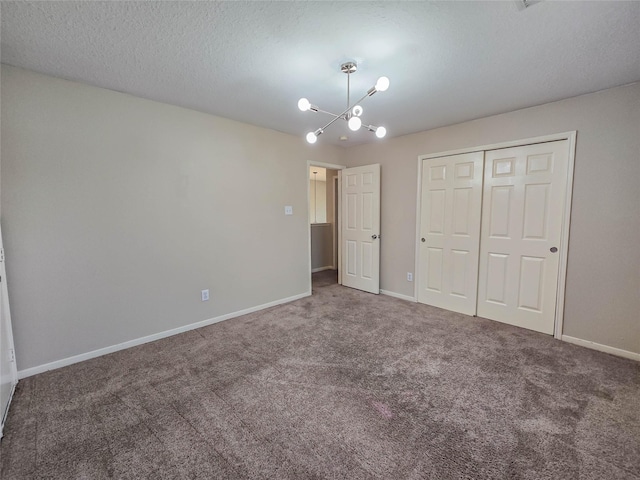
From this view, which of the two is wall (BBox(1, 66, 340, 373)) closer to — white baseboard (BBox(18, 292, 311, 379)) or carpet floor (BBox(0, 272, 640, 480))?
white baseboard (BBox(18, 292, 311, 379))

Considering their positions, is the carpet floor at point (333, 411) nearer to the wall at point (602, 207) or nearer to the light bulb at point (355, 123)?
the wall at point (602, 207)

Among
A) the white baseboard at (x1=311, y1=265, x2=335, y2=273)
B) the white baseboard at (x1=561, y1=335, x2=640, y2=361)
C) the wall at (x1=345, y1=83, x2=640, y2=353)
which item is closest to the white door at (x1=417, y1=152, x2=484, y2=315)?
the wall at (x1=345, y1=83, x2=640, y2=353)

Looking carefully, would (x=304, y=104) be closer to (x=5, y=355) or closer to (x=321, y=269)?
(x=5, y=355)

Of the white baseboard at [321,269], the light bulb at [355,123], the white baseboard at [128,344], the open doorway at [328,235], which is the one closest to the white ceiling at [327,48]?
the light bulb at [355,123]

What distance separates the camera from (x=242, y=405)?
1.84 metres

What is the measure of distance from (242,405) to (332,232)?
461 centimetres

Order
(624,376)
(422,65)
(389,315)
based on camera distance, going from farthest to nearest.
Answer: (389,315)
(624,376)
(422,65)

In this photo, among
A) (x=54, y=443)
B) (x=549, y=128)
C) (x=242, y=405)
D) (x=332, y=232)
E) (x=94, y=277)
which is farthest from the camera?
(x=332, y=232)

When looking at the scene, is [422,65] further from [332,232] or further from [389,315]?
[332,232]

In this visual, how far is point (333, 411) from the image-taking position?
70.4 inches

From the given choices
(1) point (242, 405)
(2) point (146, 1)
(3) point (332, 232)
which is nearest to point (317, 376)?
(1) point (242, 405)

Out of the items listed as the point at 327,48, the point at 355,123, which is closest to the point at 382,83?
the point at 355,123

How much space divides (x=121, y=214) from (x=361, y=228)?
3110 millimetres

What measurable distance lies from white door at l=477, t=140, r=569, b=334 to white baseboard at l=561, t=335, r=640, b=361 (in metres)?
0.18
